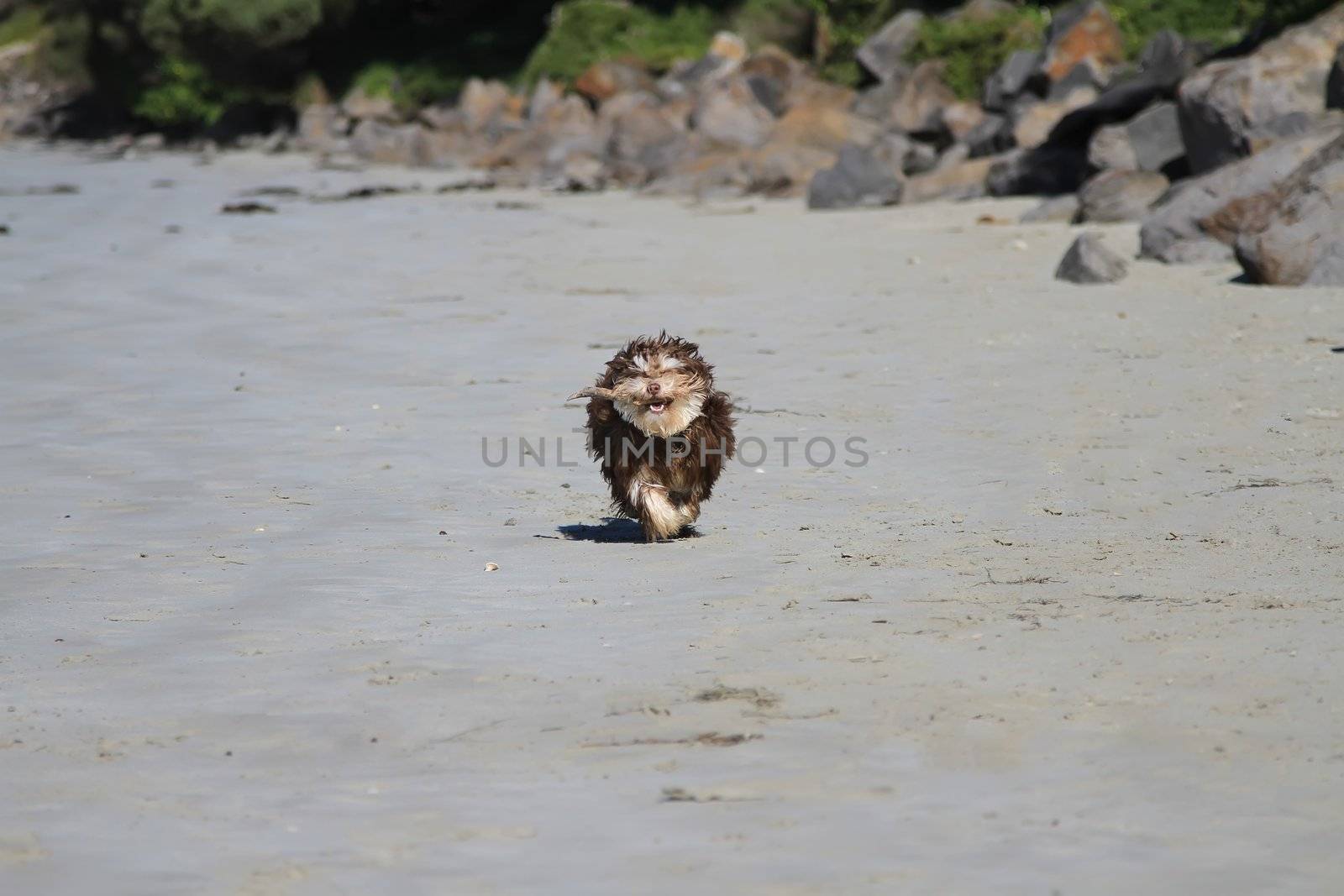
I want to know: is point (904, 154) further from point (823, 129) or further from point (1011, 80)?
point (1011, 80)

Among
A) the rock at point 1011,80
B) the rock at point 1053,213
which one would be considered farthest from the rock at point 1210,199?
the rock at point 1011,80

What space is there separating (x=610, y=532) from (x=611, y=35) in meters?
36.6

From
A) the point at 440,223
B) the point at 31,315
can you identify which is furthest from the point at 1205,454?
the point at 440,223

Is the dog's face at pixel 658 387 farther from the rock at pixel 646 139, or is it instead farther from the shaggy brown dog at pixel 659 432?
the rock at pixel 646 139

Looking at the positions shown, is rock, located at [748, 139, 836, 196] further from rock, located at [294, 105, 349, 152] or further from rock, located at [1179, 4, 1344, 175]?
rock, located at [294, 105, 349, 152]

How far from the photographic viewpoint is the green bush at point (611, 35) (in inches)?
1709

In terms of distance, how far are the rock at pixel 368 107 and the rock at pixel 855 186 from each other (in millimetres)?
23487

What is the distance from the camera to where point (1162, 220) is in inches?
712

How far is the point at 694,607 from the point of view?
740 centimetres

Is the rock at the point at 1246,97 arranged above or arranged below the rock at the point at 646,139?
below

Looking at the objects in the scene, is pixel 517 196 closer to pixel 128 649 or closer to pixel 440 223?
pixel 440 223

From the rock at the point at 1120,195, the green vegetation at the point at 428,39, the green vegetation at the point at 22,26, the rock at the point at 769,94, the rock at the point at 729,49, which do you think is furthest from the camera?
the green vegetation at the point at 22,26

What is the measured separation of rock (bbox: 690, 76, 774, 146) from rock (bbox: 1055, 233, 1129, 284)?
51.9 ft

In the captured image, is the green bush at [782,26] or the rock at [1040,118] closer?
the rock at [1040,118]
